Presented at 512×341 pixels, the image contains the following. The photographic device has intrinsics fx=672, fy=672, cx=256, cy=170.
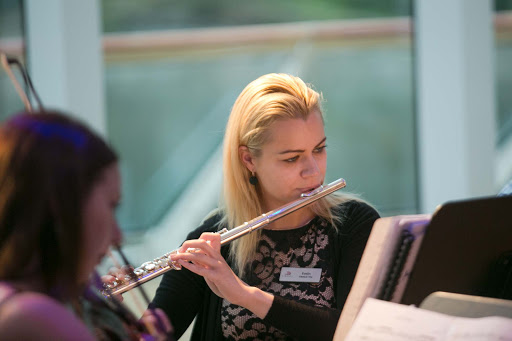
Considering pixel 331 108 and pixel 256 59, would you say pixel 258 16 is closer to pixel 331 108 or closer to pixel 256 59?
pixel 256 59

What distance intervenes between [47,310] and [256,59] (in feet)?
9.98

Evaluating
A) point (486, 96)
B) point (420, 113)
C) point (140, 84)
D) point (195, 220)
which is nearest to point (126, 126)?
point (140, 84)

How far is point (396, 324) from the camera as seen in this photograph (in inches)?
39.3

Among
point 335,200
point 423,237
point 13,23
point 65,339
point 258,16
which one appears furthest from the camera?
point 258,16

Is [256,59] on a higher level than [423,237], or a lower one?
lower

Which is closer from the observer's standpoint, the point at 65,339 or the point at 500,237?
the point at 65,339

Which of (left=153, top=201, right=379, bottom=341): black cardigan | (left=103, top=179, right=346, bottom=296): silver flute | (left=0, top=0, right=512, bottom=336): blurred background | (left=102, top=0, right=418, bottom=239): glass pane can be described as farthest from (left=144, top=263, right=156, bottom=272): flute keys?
(left=102, top=0, right=418, bottom=239): glass pane

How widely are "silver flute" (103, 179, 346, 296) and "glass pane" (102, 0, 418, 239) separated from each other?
1775 mm

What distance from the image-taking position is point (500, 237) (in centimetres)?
112

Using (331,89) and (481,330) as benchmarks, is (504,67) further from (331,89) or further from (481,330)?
(481,330)

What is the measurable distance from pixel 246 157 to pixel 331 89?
2063mm

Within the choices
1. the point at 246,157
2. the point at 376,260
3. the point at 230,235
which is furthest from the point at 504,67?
the point at 376,260

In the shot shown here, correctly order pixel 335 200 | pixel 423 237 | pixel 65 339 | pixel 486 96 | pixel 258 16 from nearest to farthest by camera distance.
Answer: pixel 65 339
pixel 423 237
pixel 335 200
pixel 486 96
pixel 258 16

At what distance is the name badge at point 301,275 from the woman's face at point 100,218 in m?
0.89
